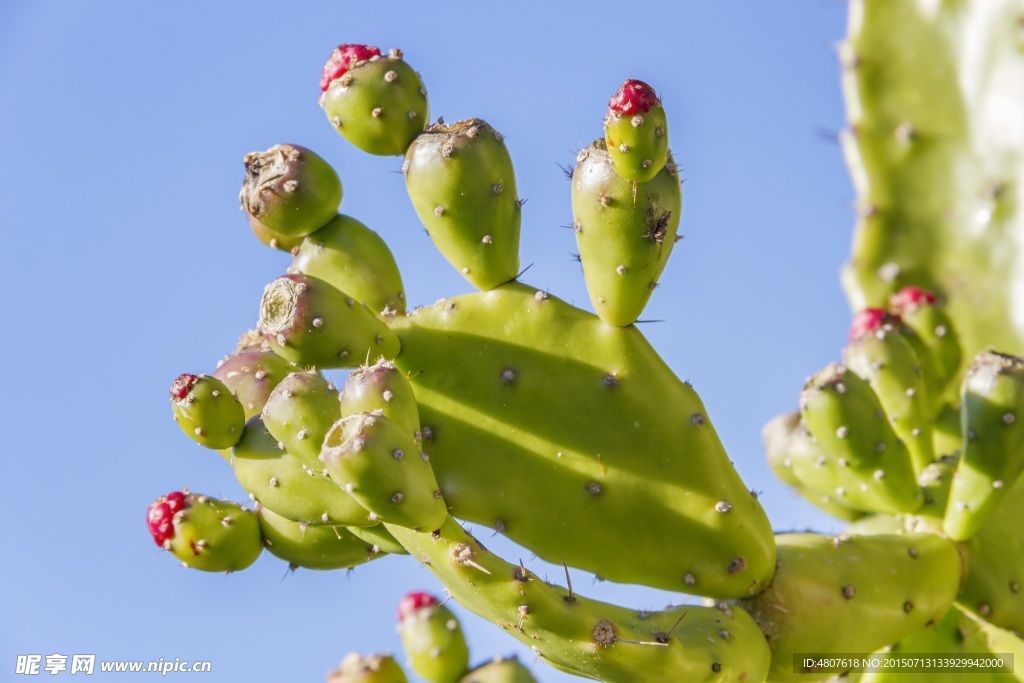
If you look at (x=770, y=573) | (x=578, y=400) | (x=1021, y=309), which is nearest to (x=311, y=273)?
(x=578, y=400)

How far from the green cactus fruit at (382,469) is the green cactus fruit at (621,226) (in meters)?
0.49

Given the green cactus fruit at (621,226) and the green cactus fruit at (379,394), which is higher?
the green cactus fruit at (621,226)

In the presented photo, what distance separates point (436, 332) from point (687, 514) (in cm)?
58

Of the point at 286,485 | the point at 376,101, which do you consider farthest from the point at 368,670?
the point at 376,101

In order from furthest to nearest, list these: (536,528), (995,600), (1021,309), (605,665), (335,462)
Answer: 1. (1021,309)
2. (995,600)
3. (536,528)
4. (605,665)
5. (335,462)

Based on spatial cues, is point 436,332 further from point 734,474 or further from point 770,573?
point 770,573

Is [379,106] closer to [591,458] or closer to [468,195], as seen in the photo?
[468,195]

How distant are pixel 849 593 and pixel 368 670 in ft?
3.89

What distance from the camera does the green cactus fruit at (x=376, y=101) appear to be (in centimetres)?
198

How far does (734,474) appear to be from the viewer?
198 centimetres

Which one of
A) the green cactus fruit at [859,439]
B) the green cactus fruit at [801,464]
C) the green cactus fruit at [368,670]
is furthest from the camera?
the green cactus fruit at [368,670]

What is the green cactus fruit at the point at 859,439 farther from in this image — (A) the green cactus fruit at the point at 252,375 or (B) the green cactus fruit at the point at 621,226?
(A) the green cactus fruit at the point at 252,375

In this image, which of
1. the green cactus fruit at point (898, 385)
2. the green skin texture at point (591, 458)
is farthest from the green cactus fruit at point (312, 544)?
the green cactus fruit at point (898, 385)

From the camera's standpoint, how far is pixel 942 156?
2.89m
